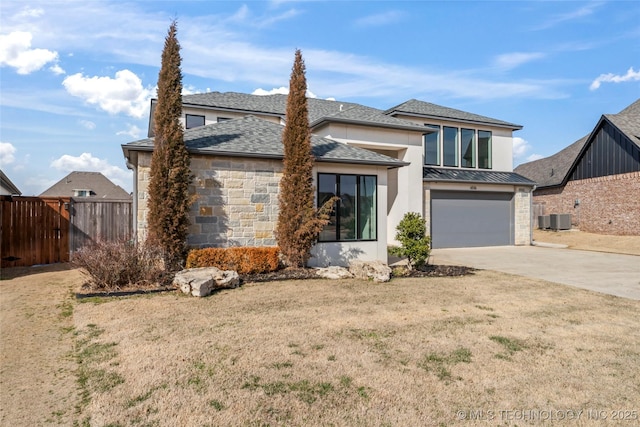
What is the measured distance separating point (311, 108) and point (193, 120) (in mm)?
5969

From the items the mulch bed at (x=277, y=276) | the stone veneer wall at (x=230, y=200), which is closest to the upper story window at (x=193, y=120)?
the stone veneer wall at (x=230, y=200)

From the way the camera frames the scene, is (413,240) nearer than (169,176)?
No

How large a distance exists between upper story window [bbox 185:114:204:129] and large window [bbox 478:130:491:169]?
14846 millimetres

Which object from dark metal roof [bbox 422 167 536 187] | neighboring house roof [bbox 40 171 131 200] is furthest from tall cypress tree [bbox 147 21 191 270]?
neighboring house roof [bbox 40 171 131 200]

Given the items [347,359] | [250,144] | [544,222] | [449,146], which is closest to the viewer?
[347,359]

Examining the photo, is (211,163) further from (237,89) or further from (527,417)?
(237,89)

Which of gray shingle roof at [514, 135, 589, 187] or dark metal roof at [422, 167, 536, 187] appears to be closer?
dark metal roof at [422, 167, 536, 187]

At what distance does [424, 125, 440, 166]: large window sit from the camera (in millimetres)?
18391

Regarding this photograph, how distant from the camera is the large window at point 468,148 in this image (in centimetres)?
1938

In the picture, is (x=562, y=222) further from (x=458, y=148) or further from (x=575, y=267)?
(x=575, y=267)

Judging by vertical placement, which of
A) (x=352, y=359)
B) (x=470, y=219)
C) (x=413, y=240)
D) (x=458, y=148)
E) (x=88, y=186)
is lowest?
(x=352, y=359)

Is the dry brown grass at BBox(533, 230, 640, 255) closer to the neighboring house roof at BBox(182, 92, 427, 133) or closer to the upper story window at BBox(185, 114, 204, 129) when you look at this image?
the neighboring house roof at BBox(182, 92, 427, 133)

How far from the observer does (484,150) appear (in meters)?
20.0

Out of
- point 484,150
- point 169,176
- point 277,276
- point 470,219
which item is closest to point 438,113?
point 484,150
